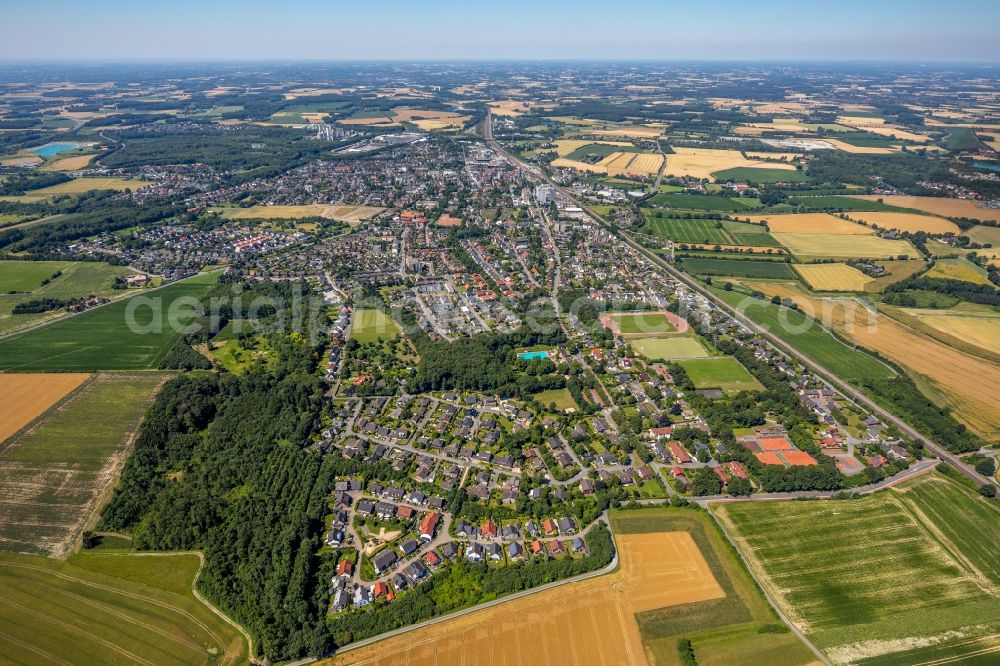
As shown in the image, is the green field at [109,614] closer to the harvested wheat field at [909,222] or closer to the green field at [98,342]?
the green field at [98,342]

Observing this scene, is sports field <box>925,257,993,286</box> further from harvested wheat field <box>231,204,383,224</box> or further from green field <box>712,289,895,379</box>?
harvested wheat field <box>231,204,383,224</box>

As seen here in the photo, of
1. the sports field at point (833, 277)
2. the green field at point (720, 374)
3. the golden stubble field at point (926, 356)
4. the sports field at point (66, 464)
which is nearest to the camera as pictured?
the sports field at point (66, 464)

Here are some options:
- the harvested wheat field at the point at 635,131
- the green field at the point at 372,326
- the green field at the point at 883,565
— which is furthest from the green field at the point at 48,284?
the harvested wheat field at the point at 635,131

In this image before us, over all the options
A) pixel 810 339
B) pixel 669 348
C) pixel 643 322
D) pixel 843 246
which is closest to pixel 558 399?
pixel 669 348

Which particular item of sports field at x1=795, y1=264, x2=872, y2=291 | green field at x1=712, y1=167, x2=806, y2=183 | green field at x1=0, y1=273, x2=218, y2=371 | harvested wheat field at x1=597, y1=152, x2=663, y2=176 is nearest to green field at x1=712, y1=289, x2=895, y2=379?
sports field at x1=795, y1=264, x2=872, y2=291

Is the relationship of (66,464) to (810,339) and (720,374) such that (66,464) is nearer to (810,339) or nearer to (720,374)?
(720,374)
